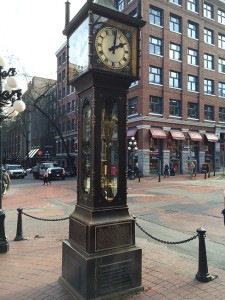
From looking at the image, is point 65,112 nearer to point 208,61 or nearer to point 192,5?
point 208,61

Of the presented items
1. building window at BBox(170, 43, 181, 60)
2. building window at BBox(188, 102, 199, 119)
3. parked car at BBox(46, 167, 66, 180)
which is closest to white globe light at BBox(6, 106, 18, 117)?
parked car at BBox(46, 167, 66, 180)

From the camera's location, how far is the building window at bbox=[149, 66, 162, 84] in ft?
117

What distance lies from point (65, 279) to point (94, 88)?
2.97 metres

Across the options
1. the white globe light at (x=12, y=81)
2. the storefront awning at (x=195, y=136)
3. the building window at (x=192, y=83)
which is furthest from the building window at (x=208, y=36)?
the white globe light at (x=12, y=81)

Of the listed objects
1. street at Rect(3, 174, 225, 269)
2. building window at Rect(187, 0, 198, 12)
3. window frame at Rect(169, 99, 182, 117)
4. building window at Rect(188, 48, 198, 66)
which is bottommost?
street at Rect(3, 174, 225, 269)

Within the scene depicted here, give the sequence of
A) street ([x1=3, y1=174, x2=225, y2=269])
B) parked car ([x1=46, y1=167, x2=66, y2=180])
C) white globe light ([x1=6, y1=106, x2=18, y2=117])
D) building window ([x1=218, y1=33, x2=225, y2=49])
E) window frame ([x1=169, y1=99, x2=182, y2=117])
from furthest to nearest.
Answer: building window ([x1=218, y1=33, x2=225, y2=49]) → window frame ([x1=169, y1=99, x2=182, y2=117]) → parked car ([x1=46, y1=167, x2=66, y2=180]) → white globe light ([x1=6, y1=106, x2=18, y2=117]) → street ([x1=3, y1=174, x2=225, y2=269])

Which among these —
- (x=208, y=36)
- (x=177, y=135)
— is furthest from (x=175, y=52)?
(x=177, y=135)

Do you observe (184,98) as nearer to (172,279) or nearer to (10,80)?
(10,80)

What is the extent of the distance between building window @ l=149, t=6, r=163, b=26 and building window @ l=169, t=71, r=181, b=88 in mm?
6025

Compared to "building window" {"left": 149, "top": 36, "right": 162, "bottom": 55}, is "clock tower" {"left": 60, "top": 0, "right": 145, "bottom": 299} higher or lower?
lower

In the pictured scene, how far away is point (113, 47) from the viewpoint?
183 inches

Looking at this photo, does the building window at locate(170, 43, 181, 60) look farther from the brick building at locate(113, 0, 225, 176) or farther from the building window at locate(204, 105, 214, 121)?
the building window at locate(204, 105, 214, 121)

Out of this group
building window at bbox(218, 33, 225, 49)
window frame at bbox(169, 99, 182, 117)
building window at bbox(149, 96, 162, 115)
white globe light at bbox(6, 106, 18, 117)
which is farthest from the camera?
building window at bbox(218, 33, 225, 49)

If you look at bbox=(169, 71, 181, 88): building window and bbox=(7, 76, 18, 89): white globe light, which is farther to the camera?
bbox=(169, 71, 181, 88): building window
